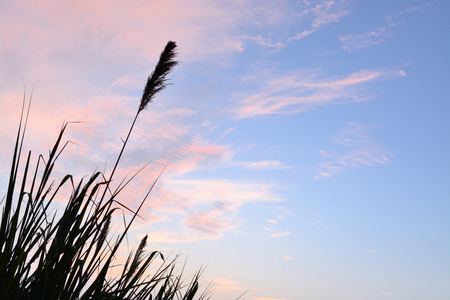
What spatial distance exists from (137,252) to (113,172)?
5.02 ft

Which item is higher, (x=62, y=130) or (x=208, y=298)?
(x=62, y=130)

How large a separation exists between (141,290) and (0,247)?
1.28 m

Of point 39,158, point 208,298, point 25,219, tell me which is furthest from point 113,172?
point 208,298

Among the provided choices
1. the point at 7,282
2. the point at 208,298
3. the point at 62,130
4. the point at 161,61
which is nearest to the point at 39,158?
the point at 62,130

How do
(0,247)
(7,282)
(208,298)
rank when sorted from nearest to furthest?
(7,282) → (0,247) → (208,298)

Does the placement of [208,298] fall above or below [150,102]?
below

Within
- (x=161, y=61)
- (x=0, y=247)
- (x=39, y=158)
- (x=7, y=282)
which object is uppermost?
(x=161, y=61)

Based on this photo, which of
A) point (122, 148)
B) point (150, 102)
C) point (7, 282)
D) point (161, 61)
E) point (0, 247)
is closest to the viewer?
point (7, 282)

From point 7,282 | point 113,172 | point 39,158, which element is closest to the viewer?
point 7,282

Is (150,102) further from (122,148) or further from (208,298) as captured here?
(208,298)

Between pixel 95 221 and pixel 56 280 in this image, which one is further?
pixel 95 221

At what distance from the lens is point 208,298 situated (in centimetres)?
392

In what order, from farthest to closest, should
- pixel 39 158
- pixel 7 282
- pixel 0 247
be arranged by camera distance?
pixel 39 158 → pixel 0 247 → pixel 7 282

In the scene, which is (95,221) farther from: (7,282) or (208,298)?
(208,298)
